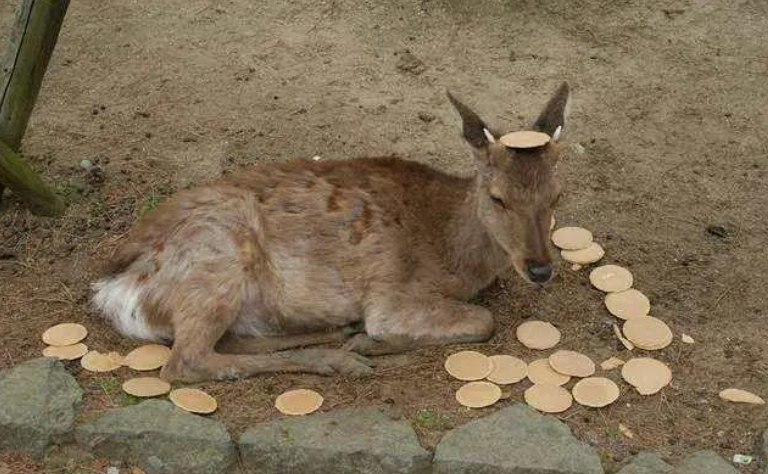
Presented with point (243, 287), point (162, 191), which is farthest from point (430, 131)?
point (243, 287)

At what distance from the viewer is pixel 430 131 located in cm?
776

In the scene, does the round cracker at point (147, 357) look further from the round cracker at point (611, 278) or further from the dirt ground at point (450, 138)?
the round cracker at point (611, 278)

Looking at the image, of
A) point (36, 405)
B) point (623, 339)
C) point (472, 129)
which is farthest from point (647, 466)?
point (36, 405)

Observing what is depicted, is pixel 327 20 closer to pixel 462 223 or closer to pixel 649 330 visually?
pixel 462 223

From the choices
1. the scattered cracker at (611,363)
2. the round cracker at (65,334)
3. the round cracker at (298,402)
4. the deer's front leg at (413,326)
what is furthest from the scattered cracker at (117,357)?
the scattered cracker at (611,363)

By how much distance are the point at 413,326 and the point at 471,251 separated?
567 millimetres

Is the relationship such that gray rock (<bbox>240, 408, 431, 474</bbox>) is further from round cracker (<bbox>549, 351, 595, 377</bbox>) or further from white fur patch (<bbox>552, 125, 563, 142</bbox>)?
white fur patch (<bbox>552, 125, 563, 142</bbox>)

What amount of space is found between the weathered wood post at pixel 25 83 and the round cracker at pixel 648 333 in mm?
3662

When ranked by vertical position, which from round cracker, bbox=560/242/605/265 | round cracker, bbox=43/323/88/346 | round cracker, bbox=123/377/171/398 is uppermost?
round cracker, bbox=43/323/88/346

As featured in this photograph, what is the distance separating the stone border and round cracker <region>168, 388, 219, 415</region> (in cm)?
6

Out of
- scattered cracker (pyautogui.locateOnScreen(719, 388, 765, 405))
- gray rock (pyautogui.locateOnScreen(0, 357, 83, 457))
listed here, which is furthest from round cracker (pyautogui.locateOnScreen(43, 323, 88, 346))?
scattered cracker (pyautogui.locateOnScreen(719, 388, 765, 405))

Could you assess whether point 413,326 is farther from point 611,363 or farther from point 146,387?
point 146,387

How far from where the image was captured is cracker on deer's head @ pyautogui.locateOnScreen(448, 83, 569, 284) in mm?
5457

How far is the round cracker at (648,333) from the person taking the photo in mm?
5602
